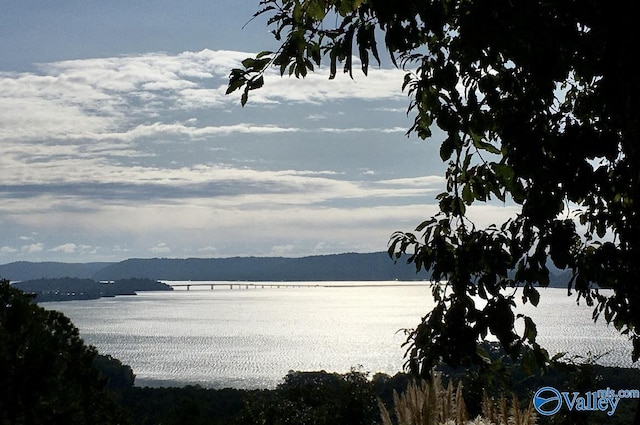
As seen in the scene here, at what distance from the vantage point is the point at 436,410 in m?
4.14

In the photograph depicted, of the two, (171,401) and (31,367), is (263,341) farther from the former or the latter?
(31,367)

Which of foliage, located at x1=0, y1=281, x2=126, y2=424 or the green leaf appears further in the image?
foliage, located at x1=0, y1=281, x2=126, y2=424

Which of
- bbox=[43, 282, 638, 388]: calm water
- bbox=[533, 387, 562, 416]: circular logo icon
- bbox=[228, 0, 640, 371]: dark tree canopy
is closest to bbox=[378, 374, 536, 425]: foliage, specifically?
bbox=[228, 0, 640, 371]: dark tree canopy

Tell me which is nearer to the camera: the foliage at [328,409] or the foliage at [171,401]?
the foliage at [328,409]

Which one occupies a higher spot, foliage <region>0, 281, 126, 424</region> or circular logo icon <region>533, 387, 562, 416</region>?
foliage <region>0, 281, 126, 424</region>

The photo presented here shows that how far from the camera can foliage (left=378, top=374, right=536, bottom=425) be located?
4137mm

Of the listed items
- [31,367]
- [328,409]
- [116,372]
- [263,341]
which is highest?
[31,367]

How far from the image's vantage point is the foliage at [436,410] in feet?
13.6

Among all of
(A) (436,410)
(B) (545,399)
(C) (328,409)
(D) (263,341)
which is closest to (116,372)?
(C) (328,409)

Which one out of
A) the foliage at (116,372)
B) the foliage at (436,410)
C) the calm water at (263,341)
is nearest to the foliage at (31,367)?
the foliage at (436,410)

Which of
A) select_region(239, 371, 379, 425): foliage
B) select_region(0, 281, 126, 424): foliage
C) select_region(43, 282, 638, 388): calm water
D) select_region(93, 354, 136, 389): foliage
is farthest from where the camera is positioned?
select_region(43, 282, 638, 388): calm water

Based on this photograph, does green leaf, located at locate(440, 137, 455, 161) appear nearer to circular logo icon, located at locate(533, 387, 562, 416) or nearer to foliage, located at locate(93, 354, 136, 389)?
circular logo icon, located at locate(533, 387, 562, 416)

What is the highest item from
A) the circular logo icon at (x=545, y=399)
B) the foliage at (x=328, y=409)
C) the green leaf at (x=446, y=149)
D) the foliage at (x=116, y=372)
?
the green leaf at (x=446, y=149)

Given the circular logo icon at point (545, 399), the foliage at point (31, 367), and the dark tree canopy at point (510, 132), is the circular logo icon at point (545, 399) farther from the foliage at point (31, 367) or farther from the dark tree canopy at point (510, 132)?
the foliage at point (31, 367)
